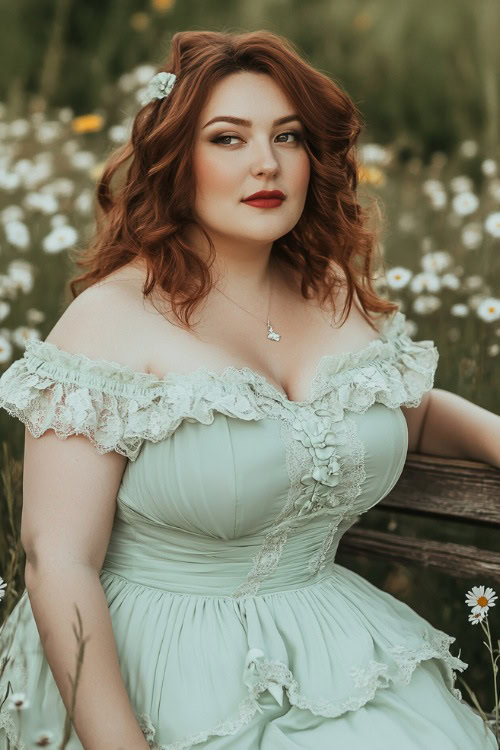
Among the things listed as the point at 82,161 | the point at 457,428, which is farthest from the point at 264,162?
the point at 82,161

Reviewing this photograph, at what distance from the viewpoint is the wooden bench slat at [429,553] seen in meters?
2.25

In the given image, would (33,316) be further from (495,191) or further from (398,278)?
(495,191)

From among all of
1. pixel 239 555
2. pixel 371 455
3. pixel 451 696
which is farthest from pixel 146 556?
pixel 451 696

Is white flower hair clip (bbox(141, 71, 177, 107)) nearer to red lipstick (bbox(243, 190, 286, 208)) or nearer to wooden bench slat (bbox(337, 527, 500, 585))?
red lipstick (bbox(243, 190, 286, 208))

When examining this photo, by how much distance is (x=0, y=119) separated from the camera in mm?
5641

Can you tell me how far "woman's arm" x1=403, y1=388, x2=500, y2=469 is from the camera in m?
2.13

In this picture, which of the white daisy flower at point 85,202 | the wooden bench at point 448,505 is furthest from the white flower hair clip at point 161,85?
the white daisy flower at point 85,202

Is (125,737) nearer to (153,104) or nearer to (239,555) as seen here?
(239,555)

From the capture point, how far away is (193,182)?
1.95 meters

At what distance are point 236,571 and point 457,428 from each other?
2.16ft

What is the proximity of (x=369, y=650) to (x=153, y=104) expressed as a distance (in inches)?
45.8

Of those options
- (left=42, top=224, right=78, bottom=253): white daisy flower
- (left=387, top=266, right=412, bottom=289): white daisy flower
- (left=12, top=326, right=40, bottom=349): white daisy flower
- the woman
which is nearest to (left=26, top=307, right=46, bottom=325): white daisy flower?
(left=12, top=326, right=40, bottom=349): white daisy flower

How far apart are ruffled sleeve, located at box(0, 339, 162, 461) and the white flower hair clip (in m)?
0.58

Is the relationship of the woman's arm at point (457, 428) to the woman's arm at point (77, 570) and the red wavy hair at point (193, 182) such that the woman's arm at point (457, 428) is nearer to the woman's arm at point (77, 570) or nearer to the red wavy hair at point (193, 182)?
the red wavy hair at point (193, 182)
